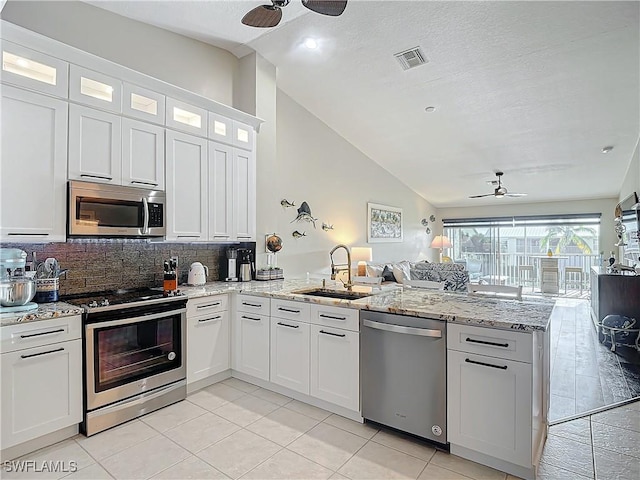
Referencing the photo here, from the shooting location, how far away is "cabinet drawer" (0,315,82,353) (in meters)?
2.14

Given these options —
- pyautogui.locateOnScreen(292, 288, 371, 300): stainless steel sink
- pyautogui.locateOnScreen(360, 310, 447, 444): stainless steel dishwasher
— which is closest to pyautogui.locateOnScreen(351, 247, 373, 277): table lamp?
pyautogui.locateOnScreen(292, 288, 371, 300): stainless steel sink

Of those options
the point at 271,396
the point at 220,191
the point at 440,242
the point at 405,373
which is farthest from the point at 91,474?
the point at 440,242

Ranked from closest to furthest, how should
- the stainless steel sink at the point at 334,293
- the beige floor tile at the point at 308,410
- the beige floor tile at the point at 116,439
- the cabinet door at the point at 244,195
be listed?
the beige floor tile at the point at 116,439
the beige floor tile at the point at 308,410
the stainless steel sink at the point at 334,293
the cabinet door at the point at 244,195

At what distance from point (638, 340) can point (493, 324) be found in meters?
3.88

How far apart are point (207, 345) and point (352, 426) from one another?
4.95 feet

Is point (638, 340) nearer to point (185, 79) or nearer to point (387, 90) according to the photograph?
point (387, 90)

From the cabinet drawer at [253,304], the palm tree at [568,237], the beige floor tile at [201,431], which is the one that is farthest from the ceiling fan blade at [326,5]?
the palm tree at [568,237]

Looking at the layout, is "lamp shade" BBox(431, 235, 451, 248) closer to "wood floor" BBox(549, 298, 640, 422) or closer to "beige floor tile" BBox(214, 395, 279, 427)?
"wood floor" BBox(549, 298, 640, 422)

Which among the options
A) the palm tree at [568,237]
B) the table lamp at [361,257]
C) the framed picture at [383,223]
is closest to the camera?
the table lamp at [361,257]

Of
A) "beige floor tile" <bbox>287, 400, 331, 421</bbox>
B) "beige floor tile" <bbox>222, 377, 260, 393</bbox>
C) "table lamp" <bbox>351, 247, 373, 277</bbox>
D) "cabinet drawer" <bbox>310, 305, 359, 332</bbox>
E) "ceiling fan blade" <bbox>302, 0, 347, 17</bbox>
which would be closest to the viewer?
"ceiling fan blade" <bbox>302, 0, 347, 17</bbox>

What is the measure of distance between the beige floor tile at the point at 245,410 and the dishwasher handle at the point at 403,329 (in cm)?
113

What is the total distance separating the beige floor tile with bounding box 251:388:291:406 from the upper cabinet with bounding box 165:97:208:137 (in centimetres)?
258

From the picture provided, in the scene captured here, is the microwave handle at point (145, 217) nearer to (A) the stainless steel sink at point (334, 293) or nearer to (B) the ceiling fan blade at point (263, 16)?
(A) the stainless steel sink at point (334, 293)

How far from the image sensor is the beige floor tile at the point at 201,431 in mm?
2396
